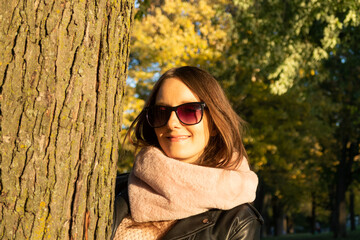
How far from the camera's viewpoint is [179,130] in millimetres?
2312

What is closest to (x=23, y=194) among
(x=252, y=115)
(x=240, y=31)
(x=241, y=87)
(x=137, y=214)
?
(x=137, y=214)

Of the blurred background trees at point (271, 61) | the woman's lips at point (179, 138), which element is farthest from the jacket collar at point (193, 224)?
the blurred background trees at point (271, 61)

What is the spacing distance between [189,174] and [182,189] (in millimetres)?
84

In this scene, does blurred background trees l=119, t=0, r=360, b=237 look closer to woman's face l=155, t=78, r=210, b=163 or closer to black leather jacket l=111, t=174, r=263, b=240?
woman's face l=155, t=78, r=210, b=163

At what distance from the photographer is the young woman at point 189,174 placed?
220 centimetres

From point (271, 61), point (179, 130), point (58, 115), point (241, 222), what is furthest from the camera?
point (271, 61)

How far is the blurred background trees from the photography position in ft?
31.2

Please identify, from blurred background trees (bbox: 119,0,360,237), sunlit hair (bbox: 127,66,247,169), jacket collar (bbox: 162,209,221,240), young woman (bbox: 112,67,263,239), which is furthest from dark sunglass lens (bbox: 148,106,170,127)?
blurred background trees (bbox: 119,0,360,237)

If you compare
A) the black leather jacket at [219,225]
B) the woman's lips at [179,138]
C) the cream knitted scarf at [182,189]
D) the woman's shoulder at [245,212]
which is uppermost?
the woman's lips at [179,138]

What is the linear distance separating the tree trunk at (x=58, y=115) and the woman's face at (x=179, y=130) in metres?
0.54

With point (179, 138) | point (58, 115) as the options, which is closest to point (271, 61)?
point (179, 138)

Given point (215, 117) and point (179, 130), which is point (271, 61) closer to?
point (215, 117)

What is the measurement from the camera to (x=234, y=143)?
8.23ft

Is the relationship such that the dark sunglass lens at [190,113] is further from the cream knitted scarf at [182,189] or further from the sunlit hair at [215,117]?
the cream knitted scarf at [182,189]
